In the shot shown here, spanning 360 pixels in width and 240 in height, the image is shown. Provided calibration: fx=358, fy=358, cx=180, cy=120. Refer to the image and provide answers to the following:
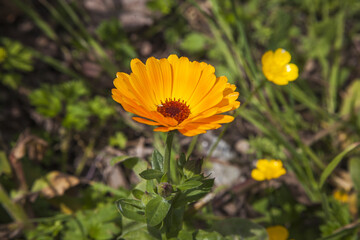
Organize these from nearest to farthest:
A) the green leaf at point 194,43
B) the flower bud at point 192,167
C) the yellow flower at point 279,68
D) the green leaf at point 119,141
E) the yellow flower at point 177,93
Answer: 1. the yellow flower at point 177,93
2. the flower bud at point 192,167
3. the yellow flower at point 279,68
4. the green leaf at point 119,141
5. the green leaf at point 194,43

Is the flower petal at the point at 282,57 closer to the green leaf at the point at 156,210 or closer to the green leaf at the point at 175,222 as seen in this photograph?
the green leaf at the point at 175,222

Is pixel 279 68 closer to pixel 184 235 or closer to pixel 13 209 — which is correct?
pixel 184 235

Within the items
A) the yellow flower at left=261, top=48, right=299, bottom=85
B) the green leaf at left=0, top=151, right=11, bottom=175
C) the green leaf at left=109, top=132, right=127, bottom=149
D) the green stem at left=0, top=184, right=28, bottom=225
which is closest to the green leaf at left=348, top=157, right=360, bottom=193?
the yellow flower at left=261, top=48, right=299, bottom=85

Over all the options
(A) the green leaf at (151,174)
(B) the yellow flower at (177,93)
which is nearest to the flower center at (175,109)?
(B) the yellow flower at (177,93)

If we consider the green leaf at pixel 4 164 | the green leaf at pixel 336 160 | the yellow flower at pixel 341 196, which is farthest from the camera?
the yellow flower at pixel 341 196

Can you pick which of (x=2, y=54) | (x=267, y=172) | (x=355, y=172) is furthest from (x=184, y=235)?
(x=2, y=54)

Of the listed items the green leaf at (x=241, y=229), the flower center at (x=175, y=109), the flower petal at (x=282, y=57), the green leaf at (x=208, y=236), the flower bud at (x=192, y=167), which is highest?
the flower petal at (x=282, y=57)

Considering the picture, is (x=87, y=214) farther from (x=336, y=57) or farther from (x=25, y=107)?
(x=336, y=57)

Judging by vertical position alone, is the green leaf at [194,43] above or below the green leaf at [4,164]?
Result: above
